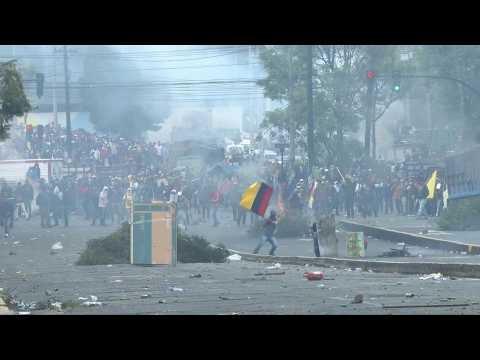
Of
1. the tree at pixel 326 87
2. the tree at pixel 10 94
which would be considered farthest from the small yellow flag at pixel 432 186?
the tree at pixel 10 94

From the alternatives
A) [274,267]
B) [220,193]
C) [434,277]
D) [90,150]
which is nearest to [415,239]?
[274,267]

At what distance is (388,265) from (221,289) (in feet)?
14.4

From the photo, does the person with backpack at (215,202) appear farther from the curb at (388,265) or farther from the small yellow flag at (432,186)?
the curb at (388,265)

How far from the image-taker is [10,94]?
1755 cm

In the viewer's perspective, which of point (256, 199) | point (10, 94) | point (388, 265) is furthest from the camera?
point (256, 199)

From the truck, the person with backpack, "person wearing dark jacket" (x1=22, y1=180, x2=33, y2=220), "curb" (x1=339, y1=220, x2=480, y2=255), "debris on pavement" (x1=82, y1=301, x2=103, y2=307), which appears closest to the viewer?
"debris on pavement" (x1=82, y1=301, x2=103, y2=307)

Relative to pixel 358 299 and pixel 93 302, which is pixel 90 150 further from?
pixel 358 299

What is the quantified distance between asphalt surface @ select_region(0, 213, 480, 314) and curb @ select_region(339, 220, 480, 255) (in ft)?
12.9

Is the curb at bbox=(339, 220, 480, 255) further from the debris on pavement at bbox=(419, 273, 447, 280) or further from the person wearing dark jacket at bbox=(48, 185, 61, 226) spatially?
the person wearing dark jacket at bbox=(48, 185, 61, 226)

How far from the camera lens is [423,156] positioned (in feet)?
172

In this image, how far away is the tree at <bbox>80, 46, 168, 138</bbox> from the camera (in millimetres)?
57438

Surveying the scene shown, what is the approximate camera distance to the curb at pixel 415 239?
23.7m

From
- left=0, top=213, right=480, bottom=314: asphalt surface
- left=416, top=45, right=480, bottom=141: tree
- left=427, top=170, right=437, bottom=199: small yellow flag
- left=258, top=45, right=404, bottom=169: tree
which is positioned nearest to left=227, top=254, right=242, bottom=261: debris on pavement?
left=0, top=213, right=480, bottom=314: asphalt surface
